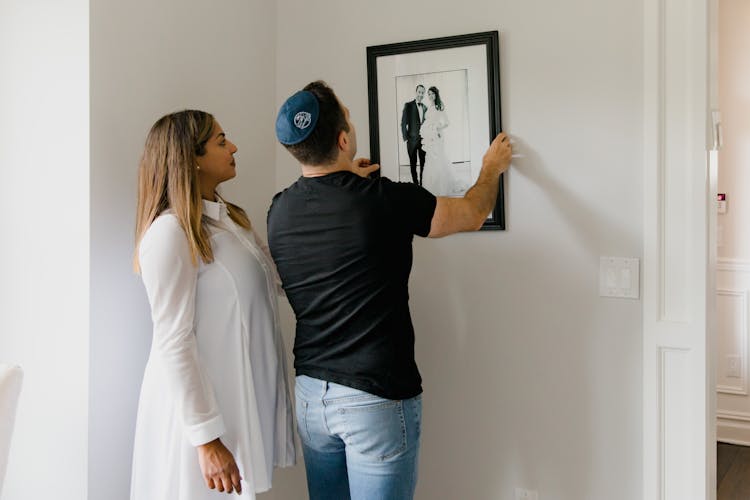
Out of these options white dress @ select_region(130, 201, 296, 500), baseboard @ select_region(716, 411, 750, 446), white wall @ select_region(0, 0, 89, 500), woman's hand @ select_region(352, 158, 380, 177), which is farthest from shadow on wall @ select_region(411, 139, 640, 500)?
baseboard @ select_region(716, 411, 750, 446)

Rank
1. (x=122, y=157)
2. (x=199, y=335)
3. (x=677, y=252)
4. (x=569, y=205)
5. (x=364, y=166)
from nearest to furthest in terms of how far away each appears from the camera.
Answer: (x=199, y=335) → (x=122, y=157) → (x=677, y=252) → (x=569, y=205) → (x=364, y=166)

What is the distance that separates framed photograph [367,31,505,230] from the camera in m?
2.09

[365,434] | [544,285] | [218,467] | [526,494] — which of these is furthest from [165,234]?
[526,494]

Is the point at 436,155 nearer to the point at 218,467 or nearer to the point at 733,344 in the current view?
the point at 218,467

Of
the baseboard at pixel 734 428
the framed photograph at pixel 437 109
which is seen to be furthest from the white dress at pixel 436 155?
the baseboard at pixel 734 428

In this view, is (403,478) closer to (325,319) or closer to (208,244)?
(325,319)

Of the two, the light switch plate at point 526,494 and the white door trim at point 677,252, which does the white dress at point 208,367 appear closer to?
the light switch plate at point 526,494

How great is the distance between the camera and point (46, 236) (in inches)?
67.6

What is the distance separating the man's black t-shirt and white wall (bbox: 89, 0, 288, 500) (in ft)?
1.42

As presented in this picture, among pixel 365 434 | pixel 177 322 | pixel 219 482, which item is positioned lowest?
pixel 219 482

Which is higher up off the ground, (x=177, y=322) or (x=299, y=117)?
(x=299, y=117)

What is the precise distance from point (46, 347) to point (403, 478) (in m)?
0.93

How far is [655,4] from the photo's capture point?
74.3 inches

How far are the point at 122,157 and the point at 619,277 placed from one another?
1.39 m
